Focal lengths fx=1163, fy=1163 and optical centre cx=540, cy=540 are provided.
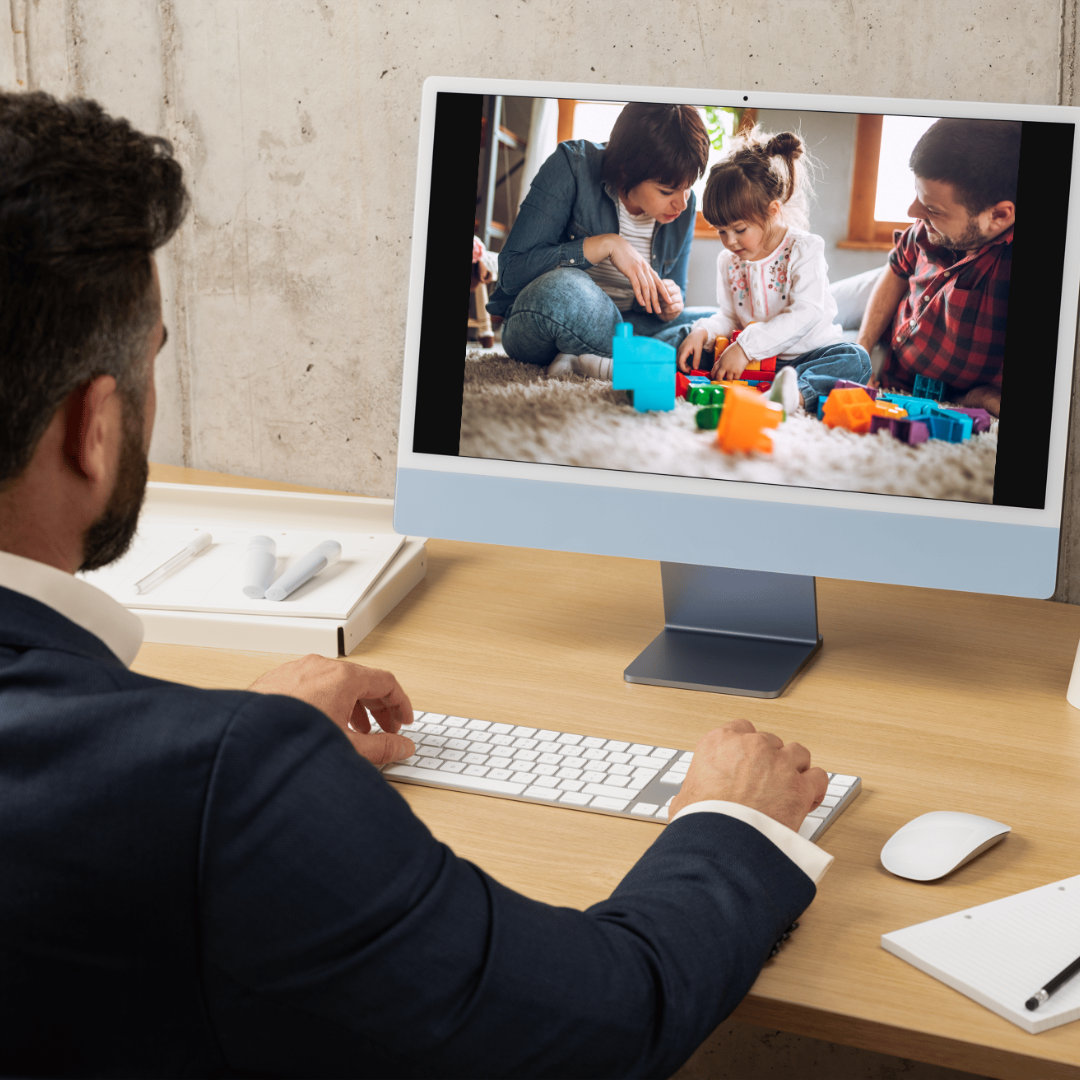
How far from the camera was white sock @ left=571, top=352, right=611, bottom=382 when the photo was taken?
1.15m

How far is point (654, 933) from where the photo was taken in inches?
26.1

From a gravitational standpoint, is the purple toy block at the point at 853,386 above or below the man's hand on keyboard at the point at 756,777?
above

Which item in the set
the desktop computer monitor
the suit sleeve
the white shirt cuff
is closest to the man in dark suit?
the suit sleeve

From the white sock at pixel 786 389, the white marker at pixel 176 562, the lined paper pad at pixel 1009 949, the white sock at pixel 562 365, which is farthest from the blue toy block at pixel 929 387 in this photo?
the white marker at pixel 176 562

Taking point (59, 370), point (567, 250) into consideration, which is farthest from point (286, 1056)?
point (567, 250)

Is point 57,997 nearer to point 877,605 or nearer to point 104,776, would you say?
point 104,776

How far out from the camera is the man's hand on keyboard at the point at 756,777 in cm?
83

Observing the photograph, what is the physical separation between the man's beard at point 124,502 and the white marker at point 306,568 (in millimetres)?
586

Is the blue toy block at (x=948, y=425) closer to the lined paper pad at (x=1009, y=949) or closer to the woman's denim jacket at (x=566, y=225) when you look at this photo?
the woman's denim jacket at (x=566, y=225)

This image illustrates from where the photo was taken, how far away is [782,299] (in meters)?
1.10

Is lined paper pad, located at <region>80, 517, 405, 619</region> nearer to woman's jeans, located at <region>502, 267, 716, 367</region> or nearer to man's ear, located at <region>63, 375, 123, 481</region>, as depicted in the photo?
woman's jeans, located at <region>502, 267, 716, 367</region>

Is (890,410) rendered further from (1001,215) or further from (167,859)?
(167,859)

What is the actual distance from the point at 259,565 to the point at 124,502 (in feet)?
2.23

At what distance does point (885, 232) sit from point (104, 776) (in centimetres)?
86
